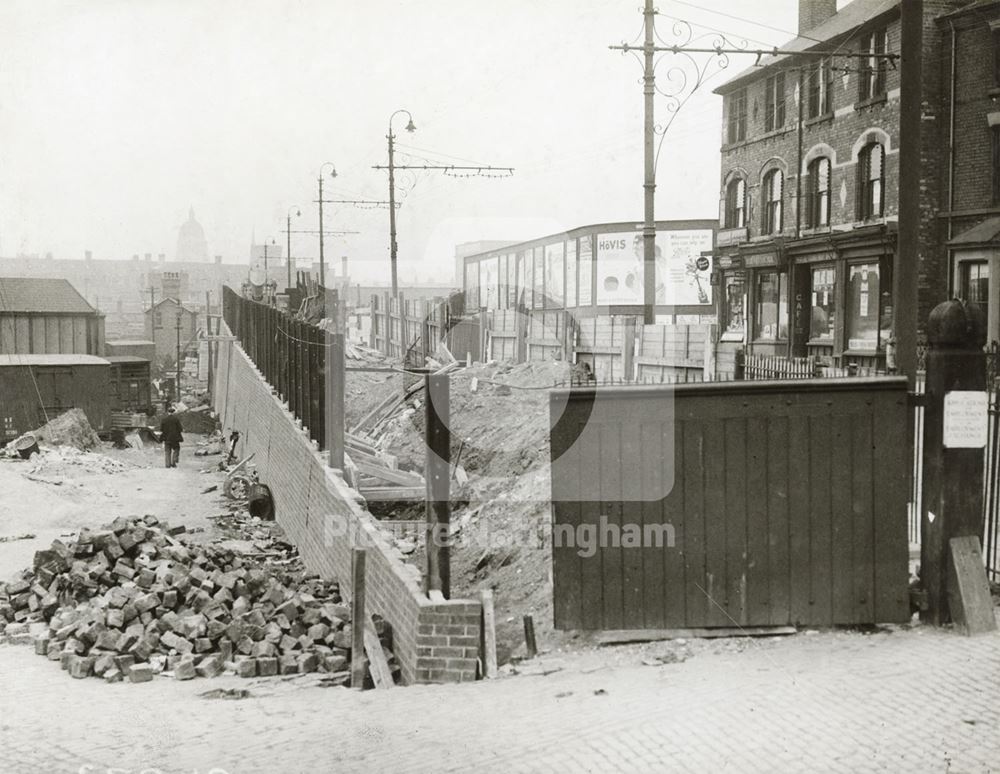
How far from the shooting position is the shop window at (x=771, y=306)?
103 feet

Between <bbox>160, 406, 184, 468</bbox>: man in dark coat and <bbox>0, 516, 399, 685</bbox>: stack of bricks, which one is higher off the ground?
<bbox>160, 406, 184, 468</bbox>: man in dark coat

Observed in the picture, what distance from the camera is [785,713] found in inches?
213

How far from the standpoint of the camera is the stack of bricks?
8.60m

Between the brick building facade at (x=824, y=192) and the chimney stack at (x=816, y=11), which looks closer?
the brick building facade at (x=824, y=192)

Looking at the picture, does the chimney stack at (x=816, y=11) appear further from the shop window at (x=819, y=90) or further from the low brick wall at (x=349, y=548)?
the low brick wall at (x=349, y=548)

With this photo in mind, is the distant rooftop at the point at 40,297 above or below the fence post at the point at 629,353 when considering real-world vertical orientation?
above

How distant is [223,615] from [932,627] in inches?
253

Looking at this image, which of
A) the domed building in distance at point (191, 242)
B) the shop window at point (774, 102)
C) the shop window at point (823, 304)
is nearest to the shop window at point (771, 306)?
the shop window at point (823, 304)

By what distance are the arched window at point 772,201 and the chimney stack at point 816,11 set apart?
4918 mm

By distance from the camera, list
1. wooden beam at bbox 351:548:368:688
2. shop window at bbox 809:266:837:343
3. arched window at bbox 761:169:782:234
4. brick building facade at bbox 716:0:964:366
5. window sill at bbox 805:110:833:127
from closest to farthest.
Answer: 1. wooden beam at bbox 351:548:368:688
2. brick building facade at bbox 716:0:964:366
3. window sill at bbox 805:110:833:127
4. shop window at bbox 809:266:837:343
5. arched window at bbox 761:169:782:234

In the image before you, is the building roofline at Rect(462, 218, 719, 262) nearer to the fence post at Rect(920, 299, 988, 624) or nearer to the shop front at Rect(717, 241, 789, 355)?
the shop front at Rect(717, 241, 789, 355)

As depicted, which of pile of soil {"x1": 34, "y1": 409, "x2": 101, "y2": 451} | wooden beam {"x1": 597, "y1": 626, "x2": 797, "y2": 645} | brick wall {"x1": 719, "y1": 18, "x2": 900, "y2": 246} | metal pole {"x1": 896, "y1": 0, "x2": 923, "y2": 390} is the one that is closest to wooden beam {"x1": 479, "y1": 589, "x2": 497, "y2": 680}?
wooden beam {"x1": 597, "y1": 626, "x2": 797, "y2": 645}

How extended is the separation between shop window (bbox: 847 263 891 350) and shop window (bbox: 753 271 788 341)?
339 cm

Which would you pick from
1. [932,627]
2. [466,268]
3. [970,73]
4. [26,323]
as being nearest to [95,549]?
[932,627]
